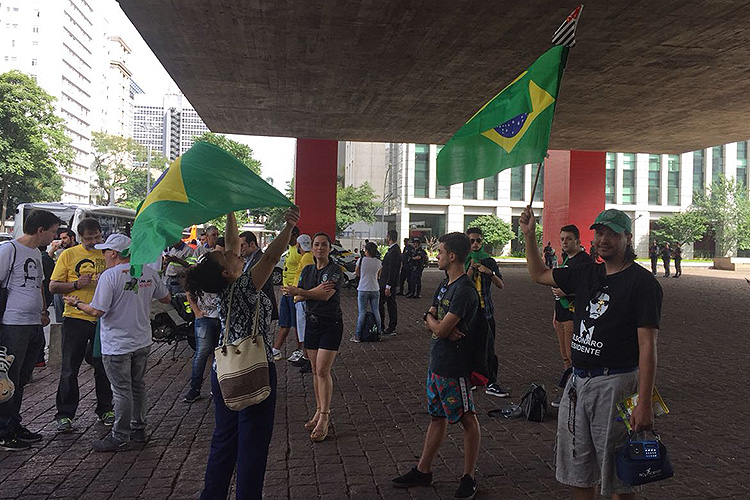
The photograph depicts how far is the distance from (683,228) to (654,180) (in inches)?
268

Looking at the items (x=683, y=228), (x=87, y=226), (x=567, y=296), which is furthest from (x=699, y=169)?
(x=87, y=226)

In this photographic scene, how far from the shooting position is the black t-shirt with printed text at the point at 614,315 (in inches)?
117

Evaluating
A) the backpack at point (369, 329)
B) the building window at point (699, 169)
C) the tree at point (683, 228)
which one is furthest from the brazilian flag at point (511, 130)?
the building window at point (699, 169)

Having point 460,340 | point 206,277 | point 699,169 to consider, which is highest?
point 699,169

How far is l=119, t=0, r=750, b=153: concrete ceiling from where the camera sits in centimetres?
1205

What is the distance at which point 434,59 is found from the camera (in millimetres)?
14938

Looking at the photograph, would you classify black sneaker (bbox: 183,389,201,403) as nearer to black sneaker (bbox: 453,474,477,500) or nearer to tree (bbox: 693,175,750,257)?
black sneaker (bbox: 453,474,477,500)

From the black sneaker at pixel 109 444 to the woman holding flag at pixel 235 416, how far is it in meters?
2.04

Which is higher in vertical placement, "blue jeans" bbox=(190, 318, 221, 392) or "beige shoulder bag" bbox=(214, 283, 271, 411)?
"beige shoulder bag" bbox=(214, 283, 271, 411)

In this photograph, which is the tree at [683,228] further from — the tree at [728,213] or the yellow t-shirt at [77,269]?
the yellow t-shirt at [77,269]

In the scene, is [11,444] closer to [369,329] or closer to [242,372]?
[242,372]

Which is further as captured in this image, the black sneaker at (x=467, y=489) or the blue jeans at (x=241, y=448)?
the black sneaker at (x=467, y=489)

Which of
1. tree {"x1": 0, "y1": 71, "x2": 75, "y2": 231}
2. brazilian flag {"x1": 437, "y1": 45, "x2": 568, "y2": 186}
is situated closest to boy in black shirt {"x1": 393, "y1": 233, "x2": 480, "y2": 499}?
brazilian flag {"x1": 437, "y1": 45, "x2": 568, "y2": 186}

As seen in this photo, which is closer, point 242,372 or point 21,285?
point 242,372
